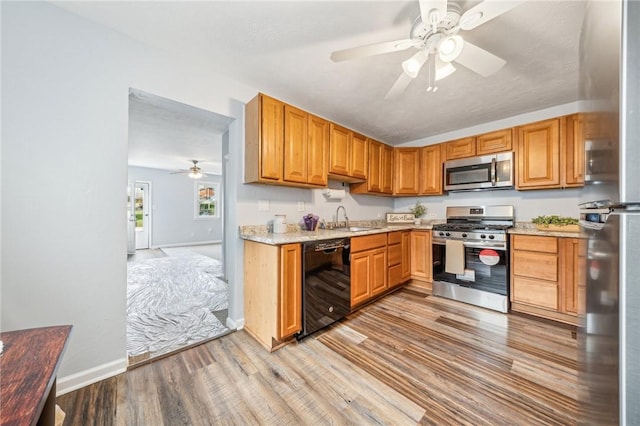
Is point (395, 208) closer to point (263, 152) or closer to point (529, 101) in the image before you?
point (529, 101)

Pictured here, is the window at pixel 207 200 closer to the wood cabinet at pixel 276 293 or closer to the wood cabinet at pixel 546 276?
the wood cabinet at pixel 276 293

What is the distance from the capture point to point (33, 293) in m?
1.39

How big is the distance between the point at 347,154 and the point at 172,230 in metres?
6.51

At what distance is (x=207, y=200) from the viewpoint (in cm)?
788

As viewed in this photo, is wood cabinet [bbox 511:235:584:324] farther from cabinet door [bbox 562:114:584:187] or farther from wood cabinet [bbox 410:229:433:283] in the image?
wood cabinet [bbox 410:229:433:283]

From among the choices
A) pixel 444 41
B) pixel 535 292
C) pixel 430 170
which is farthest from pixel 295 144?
pixel 535 292

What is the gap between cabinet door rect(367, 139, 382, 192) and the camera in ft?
11.0

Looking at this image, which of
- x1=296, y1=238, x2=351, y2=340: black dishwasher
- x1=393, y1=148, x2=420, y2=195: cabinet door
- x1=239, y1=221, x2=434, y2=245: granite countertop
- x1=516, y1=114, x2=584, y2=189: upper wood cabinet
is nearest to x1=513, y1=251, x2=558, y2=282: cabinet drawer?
x1=516, y1=114, x2=584, y2=189: upper wood cabinet

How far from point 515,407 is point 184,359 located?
2.23 m

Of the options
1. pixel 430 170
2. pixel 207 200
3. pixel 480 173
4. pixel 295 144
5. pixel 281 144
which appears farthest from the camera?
pixel 207 200

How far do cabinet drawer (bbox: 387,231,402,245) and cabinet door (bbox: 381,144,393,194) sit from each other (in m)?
0.76

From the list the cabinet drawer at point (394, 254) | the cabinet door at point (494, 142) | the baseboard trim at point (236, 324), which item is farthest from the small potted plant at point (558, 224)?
the baseboard trim at point (236, 324)

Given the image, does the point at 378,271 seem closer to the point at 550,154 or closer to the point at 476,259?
the point at 476,259

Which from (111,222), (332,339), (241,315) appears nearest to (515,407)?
(332,339)
